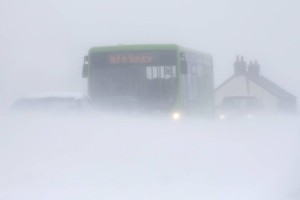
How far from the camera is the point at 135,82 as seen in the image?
27.6 metres

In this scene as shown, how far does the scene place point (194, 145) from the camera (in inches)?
793

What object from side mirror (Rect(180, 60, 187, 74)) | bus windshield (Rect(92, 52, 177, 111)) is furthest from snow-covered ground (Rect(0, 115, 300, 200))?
side mirror (Rect(180, 60, 187, 74))

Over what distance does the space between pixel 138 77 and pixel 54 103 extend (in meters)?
5.40

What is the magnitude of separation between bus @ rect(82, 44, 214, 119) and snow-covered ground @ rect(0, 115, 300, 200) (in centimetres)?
461

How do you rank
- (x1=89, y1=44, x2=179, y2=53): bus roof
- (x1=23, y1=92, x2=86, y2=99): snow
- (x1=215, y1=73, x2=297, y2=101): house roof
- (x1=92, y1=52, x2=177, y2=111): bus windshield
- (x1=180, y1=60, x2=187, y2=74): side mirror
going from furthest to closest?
(x1=215, y1=73, x2=297, y2=101): house roof < (x1=89, y1=44, x2=179, y2=53): bus roof < (x1=180, y1=60, x2=187, y2=74): side mirror < (x1=92, y1=52, x2=177, y2=111): bus windshield < (x1=23, y1=92, x2=86, y2=99): snow

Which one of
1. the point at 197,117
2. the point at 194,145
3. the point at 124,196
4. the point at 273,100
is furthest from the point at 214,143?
the point at 273,100

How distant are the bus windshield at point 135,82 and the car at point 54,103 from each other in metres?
4.05

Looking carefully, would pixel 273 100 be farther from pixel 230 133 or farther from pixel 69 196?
pixel 69 196

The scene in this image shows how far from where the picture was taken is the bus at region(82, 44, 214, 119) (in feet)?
89.8

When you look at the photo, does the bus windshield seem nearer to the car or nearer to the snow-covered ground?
the car

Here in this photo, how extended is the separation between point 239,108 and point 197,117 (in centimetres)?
2090

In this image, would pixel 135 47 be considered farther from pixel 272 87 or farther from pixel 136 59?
pixel 272 87

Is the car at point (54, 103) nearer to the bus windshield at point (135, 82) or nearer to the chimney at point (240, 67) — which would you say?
the bus windshield at point (135, 82)

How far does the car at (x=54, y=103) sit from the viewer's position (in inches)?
882
